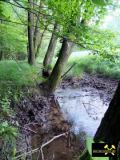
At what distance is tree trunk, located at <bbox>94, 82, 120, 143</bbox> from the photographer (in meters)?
2.25

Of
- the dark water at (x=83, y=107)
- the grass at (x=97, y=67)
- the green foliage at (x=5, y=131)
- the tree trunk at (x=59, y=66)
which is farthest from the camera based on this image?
the grass at (x=97, y=67)

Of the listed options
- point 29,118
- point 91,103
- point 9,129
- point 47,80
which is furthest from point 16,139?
point 91,103

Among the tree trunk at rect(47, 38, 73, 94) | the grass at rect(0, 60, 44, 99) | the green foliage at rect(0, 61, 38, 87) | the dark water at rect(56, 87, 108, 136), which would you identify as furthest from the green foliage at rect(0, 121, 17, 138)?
the tree trunk at rect(47, 38, 73, 94)

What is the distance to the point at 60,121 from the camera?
6.45 metres

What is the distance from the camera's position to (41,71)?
7.99 m

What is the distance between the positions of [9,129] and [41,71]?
375 centimetres

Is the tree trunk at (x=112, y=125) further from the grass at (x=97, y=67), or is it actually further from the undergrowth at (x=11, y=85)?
the grass at (x=97, y=67)

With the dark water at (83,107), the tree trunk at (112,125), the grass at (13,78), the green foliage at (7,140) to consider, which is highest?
the tree trunk at (112,125)

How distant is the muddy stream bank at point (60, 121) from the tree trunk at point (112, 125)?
4.81 feet

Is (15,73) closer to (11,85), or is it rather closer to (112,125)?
(11,85)

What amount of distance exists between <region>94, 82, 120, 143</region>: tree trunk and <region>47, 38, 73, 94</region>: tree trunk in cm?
484

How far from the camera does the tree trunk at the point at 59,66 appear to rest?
7.25m

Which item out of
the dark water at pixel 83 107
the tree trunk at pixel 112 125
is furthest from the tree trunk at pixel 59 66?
the tree trunk at pixel 112 125

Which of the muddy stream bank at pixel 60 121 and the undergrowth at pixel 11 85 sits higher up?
the undergrowth at pixel 11 85
